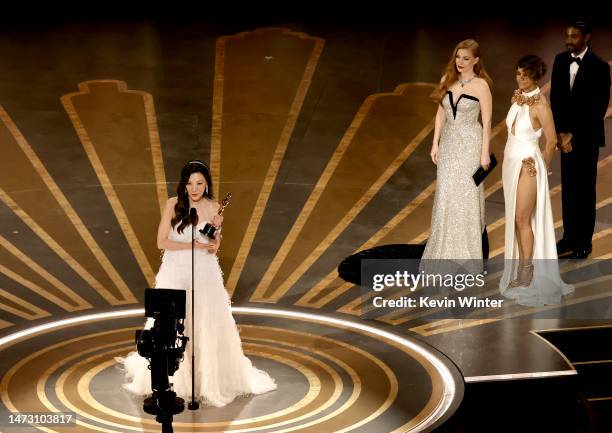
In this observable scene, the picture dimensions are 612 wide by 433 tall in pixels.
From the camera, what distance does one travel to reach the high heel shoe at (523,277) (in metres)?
10.3

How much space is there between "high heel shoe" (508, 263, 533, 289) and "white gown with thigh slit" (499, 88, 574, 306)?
3 cm

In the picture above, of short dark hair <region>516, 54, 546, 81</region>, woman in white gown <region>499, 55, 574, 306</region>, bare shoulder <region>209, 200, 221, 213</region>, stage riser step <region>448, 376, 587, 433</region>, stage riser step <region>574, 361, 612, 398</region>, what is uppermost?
short dark hair <region>516, 54, 546, 81</region>

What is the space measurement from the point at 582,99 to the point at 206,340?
3718 mm

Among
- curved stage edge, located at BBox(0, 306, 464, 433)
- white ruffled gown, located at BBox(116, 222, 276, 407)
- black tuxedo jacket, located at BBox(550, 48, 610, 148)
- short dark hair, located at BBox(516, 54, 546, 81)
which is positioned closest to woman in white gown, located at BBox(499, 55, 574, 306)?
short dark hair, located at BBox(516, 54, 546, 81)

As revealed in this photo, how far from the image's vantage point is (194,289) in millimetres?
8531

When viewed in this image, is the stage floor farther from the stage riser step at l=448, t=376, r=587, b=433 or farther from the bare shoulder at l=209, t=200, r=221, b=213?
the bare shoulder at l=209, t=200, r=221, b=213

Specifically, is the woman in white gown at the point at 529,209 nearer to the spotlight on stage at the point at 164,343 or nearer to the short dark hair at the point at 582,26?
the short dark hair at the point at 582,26

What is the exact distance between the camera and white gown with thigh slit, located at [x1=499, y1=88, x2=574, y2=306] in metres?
10.1

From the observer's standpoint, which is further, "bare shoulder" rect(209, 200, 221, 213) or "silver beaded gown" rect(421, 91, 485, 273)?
"silver beaded gown" rect(421, 91, 485, 273)

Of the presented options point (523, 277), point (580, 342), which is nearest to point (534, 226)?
point (523, 277)

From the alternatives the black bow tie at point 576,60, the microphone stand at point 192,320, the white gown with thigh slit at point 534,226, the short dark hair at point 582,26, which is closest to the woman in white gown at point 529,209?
the white gown with thigh slit at point 534,226

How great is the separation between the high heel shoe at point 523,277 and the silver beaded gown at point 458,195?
34 cm

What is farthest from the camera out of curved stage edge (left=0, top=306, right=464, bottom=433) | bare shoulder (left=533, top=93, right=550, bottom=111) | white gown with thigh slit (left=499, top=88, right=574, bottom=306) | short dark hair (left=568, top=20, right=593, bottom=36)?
short dark hair (left=568, top=20, right=593, bottom=36)

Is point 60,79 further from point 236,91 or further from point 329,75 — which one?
point 329,75
